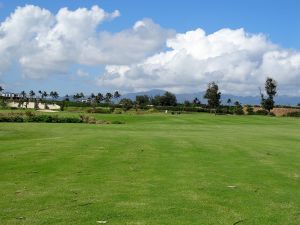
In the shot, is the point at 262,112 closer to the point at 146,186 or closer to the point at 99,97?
the point at 99,97

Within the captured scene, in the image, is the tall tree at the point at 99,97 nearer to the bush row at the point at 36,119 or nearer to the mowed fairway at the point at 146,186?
the bush row at the point at 36,119

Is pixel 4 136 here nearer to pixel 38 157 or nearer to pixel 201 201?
pixel 38 157

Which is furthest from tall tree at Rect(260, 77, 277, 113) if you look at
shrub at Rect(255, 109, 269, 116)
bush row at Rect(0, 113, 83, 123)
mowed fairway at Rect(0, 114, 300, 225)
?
mowed fairway at Rect(0, 114, 300, 225)

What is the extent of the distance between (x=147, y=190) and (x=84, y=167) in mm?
5071

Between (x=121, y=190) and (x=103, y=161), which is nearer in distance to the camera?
(x=121, y=190)

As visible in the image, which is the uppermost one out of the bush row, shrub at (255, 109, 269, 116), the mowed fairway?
shrub at (255, 109, 269, 116)

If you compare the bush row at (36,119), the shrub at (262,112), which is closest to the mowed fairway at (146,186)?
the bush row at (36,119)

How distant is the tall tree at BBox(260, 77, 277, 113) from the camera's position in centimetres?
12694

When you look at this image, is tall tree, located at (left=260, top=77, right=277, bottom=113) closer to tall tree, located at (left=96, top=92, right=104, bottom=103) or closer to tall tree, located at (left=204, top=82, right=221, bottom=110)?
tall tree, located at (left=204, top=82, right=221, bottom=110)

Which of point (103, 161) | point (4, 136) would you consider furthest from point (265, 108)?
point (103, 161)

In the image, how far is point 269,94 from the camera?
128625 mm

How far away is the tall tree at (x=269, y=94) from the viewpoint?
127 metres

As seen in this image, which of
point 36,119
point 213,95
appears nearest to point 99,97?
point 213,95

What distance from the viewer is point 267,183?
1544cm
